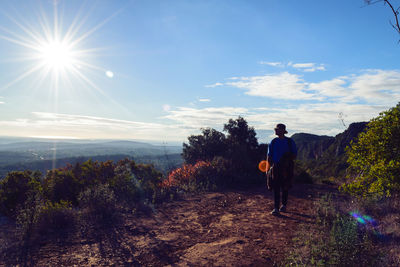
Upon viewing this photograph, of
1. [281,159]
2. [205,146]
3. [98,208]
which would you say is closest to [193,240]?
[98,208]

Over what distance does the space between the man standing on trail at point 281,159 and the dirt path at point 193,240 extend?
0.70 m

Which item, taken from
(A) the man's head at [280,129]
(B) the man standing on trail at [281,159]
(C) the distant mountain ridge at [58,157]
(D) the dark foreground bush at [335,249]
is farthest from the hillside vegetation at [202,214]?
(C) the distant mountain ridge at [58,157]

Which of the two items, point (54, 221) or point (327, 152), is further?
point (327, 152)

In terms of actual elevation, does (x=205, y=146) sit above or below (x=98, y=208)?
above

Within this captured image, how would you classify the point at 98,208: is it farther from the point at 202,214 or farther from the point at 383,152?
the point at 383,152

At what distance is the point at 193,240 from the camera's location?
452cm

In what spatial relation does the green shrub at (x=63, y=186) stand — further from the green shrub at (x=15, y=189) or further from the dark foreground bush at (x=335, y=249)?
the dark foreground bush at (x=335, y=249)

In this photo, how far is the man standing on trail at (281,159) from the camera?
5863 millimetres

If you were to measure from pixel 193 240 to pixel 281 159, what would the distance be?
275cm

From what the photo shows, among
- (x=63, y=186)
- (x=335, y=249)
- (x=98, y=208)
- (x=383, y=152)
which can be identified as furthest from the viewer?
(x=63, y=186)

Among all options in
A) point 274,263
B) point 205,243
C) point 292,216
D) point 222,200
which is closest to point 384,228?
point 292,216

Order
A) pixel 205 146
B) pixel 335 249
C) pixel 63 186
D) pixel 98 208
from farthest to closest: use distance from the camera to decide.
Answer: pixel 205 146 < pixel 63 186 < pixel 98 208 < pixel 335 249

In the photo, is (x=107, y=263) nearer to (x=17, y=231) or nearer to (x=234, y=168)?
(x=17, y=231)

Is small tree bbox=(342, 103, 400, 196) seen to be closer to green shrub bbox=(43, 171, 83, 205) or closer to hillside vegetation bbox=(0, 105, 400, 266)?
hillside vegetation bbox=(0, 105, 400, 266)
